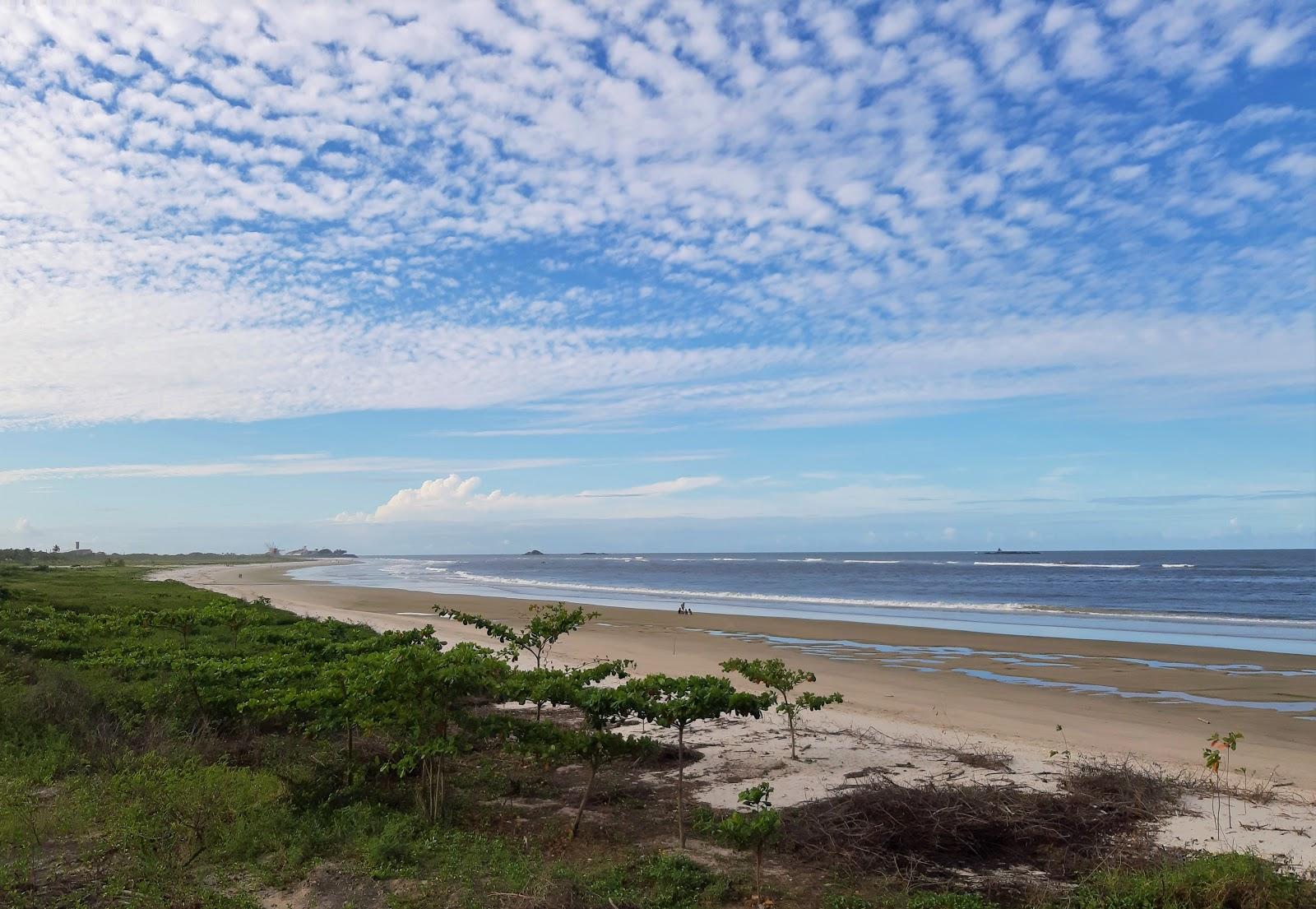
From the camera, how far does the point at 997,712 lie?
14.9m

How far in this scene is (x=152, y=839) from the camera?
719 centimetres

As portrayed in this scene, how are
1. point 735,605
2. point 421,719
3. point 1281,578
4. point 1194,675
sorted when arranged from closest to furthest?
point 421,719
point 1194,675
point 735,605
point 1281,578

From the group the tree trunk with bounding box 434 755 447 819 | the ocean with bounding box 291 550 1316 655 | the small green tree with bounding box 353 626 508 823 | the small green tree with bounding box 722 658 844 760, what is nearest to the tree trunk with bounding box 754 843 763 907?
the small green tree with bounding box 353 626 508 823

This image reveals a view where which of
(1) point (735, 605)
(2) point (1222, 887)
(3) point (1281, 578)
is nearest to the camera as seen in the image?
(2) point (1222, 887)

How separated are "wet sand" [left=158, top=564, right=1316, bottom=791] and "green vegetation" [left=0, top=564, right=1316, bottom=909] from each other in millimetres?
5539

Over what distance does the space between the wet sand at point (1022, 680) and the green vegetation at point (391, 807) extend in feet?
18.2

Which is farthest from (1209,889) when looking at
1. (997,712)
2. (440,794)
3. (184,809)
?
(997,712)

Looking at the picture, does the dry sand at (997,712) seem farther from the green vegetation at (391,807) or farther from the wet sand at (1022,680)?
the green vegetation at (391,807)

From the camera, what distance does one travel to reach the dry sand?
9594mm

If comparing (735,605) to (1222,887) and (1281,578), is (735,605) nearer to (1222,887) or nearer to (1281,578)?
(1222,887)

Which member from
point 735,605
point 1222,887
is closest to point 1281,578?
point 735,605

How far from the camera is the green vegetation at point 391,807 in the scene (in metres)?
6.31

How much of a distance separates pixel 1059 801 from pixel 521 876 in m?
5.27

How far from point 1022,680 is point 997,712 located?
4.67 metres
